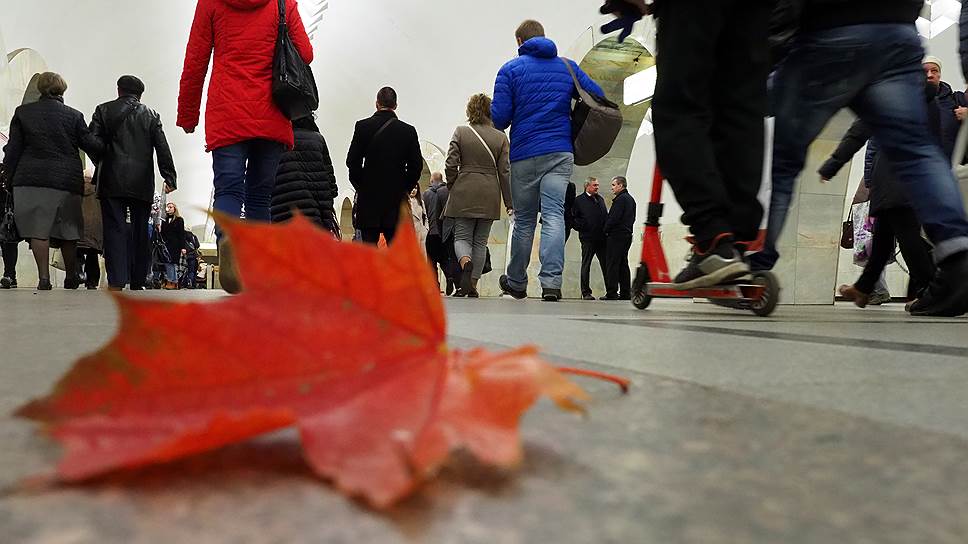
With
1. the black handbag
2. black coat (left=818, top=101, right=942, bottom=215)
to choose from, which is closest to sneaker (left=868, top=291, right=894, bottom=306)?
black coat (left=818, top=101, right=942, bottom=215)

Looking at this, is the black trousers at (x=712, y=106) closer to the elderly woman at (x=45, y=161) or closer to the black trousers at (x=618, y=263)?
the elderly woman at (x=45, y=161)

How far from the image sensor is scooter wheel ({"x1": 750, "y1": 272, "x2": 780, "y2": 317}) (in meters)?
2.19

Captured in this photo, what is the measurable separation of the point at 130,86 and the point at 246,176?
6.91 ft

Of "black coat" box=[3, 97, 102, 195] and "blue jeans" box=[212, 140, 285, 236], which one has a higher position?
"black coat" box=[3, 97, 102, 195]

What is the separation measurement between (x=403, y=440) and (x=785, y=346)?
0.88m

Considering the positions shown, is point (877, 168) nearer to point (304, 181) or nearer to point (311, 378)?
point (304, 181)

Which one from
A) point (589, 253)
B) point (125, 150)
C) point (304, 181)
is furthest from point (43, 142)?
point (589, 253)

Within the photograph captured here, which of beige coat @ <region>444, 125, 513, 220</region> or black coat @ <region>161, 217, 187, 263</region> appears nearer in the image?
beige coat @ <region>444, 125, 513, 220</region>

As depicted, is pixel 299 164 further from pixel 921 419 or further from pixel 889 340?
pixel 921 419

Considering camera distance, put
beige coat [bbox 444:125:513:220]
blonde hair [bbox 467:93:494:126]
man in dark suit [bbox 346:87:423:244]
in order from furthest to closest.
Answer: blonde hair [bbox 467:93:494:126] < beige coat [bbox 444:125:513:220] < man in dark suit [bbox 346:87:423:244]

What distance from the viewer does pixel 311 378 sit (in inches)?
13.1

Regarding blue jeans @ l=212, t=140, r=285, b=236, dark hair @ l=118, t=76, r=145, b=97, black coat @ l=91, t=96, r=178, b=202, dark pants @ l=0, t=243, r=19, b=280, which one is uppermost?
dark hair @ l=118, t=76, r=145, b=97

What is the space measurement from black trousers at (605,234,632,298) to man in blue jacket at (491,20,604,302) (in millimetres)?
3204

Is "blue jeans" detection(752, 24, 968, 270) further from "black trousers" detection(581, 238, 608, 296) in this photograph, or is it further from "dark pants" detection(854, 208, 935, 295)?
"black trousers" detection(581, 238, 608, 296)
